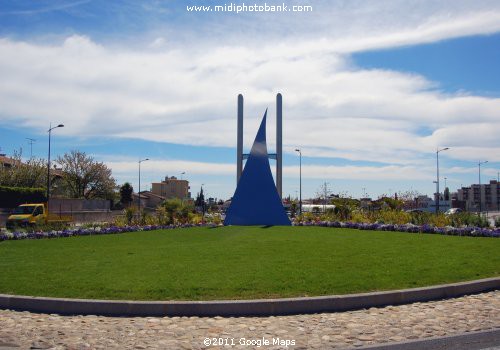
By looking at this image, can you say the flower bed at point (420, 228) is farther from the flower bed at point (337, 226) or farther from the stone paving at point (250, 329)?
the stone paving at point (250, 329)

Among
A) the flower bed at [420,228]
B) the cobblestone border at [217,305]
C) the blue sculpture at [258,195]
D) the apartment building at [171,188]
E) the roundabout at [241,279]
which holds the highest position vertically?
the apartment building at [171,188]

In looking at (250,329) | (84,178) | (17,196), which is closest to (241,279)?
(250,329)

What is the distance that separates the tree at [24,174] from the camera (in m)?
55.1

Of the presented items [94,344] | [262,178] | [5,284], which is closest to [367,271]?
[94,344]

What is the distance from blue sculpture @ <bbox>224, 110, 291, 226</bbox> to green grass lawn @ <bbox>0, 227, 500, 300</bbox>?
11.6 m

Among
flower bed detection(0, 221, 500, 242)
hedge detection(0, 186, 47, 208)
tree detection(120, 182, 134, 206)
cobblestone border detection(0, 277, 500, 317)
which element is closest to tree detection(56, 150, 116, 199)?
tree detection(120, 182, 134, 206)

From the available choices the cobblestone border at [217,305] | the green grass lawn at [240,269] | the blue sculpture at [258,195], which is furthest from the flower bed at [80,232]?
the cobblestone border at [217,305]

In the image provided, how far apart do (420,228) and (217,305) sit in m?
16.6

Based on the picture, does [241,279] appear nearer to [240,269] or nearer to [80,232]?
→ [240,269]

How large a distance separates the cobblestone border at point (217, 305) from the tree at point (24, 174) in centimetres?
5056

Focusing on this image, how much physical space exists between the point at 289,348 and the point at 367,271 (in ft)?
15.0

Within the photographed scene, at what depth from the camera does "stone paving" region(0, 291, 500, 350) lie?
257 inches

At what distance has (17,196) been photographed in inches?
1767

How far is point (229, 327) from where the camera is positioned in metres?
7.26
